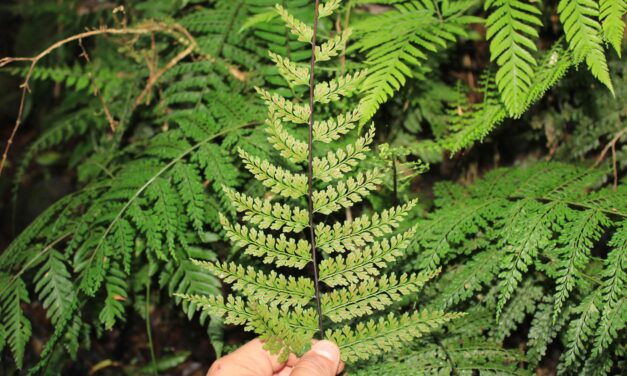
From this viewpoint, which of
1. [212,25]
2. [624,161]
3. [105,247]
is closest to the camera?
[105,247]

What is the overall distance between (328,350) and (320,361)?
0.24ft

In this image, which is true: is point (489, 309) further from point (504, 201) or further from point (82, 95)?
point (82, 95)

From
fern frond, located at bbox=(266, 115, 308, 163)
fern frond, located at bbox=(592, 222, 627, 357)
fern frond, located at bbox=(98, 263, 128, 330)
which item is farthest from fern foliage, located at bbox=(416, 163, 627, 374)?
fern frond, located at bbox=(98, 263, 128, 330)

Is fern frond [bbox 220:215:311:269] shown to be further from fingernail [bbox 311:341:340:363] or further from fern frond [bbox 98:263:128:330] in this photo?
fern frond [bbox 98:263:128:330]

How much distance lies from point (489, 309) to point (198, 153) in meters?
1.48

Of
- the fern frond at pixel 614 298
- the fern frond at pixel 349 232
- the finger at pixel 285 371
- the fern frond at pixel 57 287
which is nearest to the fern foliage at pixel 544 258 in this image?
the fern frond at pixel 614 298

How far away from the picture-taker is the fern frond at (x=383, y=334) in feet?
5.49

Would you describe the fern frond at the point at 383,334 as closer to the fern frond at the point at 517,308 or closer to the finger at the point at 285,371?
the finger at the point at 285,371

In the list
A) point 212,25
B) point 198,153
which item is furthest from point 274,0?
point 198,153

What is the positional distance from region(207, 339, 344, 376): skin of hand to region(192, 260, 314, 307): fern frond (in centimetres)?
17

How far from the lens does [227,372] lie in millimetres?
1795

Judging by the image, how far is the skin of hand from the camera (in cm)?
158

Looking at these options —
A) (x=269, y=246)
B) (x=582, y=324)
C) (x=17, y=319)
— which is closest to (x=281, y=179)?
(x=269, y=246)

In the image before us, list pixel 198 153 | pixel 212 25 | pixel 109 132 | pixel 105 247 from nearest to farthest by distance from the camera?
Answer: pixel 105 247
pixel 198 153
pixel 212 25
pixel 109 132
